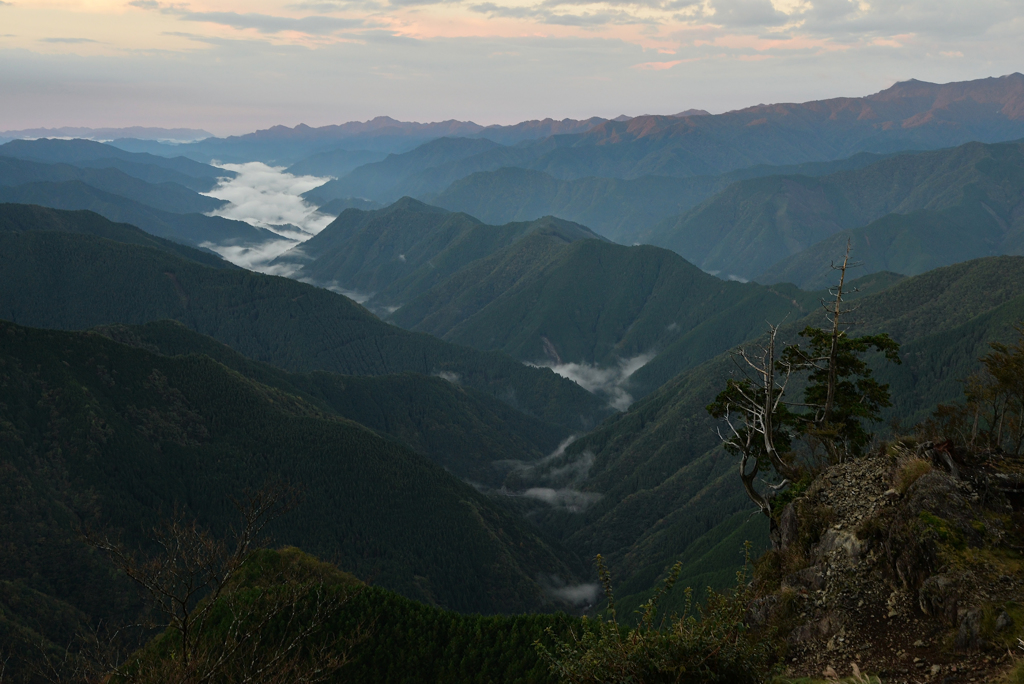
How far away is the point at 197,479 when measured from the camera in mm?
143375

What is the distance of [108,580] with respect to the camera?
363ft

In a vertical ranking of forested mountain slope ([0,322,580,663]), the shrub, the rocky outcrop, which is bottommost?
forested mountain slope ([0,322,580,663])

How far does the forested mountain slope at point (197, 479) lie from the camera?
121 m

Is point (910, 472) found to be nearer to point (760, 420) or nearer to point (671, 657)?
point (760, 420)

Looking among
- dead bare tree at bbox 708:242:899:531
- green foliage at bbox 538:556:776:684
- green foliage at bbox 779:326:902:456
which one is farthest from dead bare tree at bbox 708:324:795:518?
green foliage at bbox 538:556:776:684

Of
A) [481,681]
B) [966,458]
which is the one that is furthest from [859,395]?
[481,681]

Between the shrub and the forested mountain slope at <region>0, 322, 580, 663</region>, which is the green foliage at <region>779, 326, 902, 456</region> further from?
the forested mountain slope at <region>0, 322, 580, 663</region>

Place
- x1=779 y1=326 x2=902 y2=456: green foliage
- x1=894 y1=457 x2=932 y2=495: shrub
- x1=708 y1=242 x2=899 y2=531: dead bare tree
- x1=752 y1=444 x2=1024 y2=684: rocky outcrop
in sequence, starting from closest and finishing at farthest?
x1=752 y1=444 x2=1024 y2=684: rocky outcrop → x1=894 y1=457 x2=932 y2=495: shrub → x1=708 y1=242 x2=899 y2=531: dead bare tree → x1=779 y1=326 x2=902 y2=456: green foliage

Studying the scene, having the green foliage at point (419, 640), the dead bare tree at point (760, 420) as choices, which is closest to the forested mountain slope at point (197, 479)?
the green foliage at point (419, 640)

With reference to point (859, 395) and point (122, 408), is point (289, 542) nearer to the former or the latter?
point (122, 408)

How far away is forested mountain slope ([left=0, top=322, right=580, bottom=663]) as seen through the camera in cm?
12125

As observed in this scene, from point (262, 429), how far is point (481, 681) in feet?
366

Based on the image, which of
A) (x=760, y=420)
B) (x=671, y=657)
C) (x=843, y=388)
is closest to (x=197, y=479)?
(x=760, y=420)

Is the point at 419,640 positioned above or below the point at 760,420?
below
